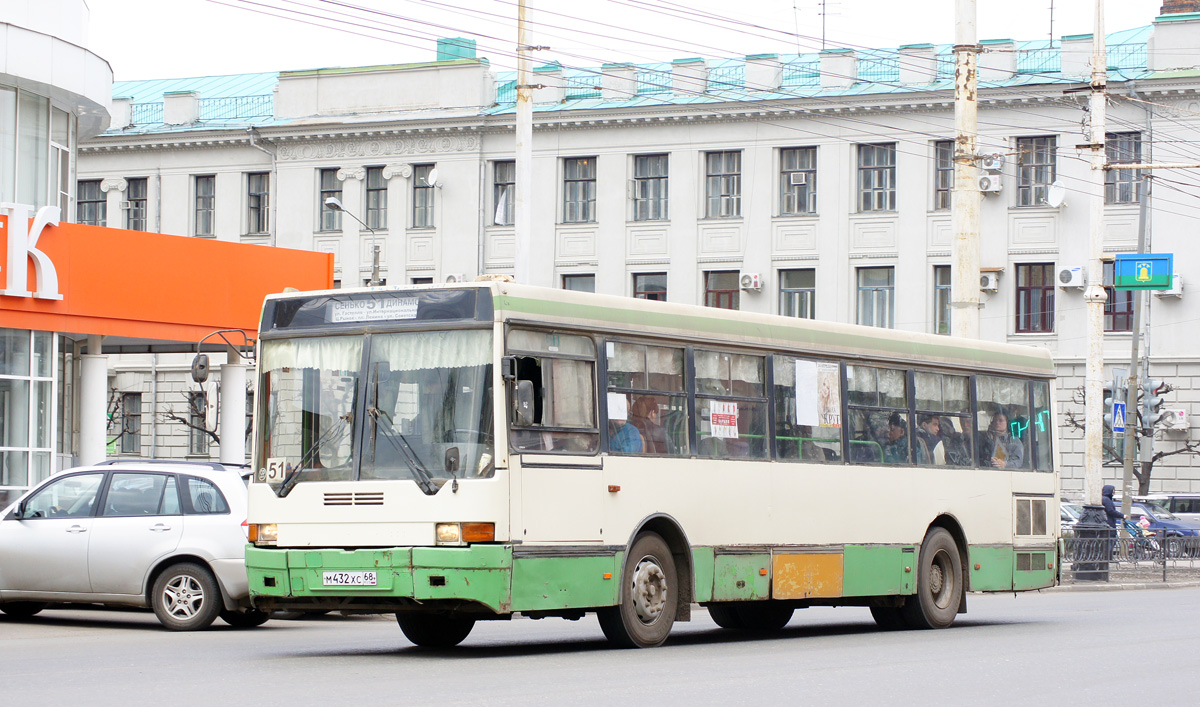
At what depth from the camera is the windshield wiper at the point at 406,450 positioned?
12.6m

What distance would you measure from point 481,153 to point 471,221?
80.1 inches

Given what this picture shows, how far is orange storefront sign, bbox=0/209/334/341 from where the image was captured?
23719 mm

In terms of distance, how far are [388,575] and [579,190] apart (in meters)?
39.9

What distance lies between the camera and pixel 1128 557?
30844 mm

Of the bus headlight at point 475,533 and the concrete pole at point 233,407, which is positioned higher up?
the concrete pole at point 233,407

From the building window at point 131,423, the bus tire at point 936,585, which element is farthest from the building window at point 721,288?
the bus tire at point 936,585

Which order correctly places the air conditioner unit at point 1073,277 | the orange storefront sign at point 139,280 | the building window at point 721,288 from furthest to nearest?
the building window at point 721,288 < the air conditioner unit at point 1073,277 < the orange storefront sign at point 139,280

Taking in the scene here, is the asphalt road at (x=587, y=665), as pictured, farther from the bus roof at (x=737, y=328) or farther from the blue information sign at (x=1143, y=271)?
the blue information sign at (x=1143, y=271)

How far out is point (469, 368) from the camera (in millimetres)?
12742

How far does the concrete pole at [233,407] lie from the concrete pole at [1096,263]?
535 inches

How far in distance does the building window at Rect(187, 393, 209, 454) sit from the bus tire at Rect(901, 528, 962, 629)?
38620mm

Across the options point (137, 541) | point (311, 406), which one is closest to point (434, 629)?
point (311, 406)

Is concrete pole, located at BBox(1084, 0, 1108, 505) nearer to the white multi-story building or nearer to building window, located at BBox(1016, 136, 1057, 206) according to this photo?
the white multi-story building

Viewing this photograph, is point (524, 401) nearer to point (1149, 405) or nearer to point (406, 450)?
point (406, 450)
